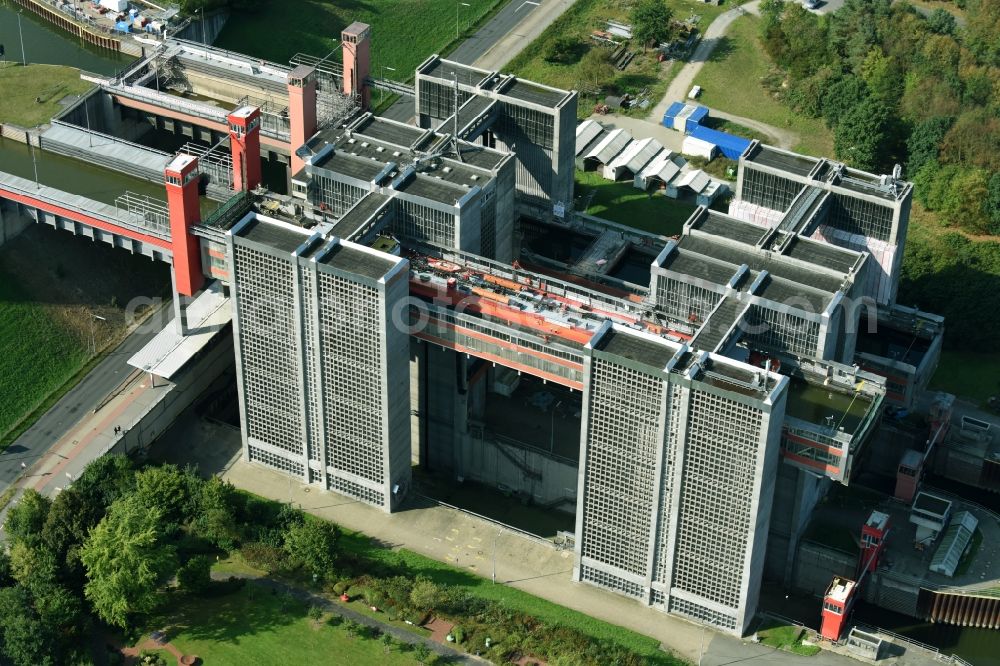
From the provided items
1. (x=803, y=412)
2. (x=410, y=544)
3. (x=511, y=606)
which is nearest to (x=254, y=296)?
(x=410, y=544)

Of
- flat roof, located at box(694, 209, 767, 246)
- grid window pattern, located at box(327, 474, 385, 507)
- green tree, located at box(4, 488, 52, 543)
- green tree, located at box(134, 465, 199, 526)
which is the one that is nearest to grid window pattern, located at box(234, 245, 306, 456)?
grid window pattern, located at box(327, 474, 385, 507)

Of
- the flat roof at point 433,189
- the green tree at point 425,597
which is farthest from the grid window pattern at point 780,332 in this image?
the green tree at point 425,597

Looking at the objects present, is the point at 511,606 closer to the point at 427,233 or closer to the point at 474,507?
the point at 474,507

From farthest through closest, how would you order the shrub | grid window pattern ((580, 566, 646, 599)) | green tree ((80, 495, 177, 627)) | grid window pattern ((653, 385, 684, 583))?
the shrub, grid window pattern ((580, 566, 646, 599)), green tree ((80, 495, 177, 627)), grid window pattern ((653, 385, 684, 583))

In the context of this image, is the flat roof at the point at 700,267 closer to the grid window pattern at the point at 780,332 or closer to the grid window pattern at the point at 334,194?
the grid window pattern at the point at 780,332

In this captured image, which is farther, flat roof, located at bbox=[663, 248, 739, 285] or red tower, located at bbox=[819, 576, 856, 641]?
flat roof, located at bbox=[663, 248, 739, 285]

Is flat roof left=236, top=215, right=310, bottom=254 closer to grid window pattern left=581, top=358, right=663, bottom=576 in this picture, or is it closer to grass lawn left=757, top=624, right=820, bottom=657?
grid window pattern left=581, top=358, right=663, bottom=576

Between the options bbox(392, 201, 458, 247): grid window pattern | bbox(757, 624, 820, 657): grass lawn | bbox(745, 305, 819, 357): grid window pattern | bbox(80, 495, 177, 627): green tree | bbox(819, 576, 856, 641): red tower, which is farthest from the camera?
bbox(392, 201, 458, 247): grid window pattern

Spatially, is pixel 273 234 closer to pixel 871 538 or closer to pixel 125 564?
pixel 125 564
